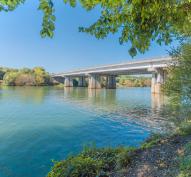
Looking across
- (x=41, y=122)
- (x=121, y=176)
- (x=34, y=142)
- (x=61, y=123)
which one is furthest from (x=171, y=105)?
(x=41, y=122)

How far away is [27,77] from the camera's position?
103 m

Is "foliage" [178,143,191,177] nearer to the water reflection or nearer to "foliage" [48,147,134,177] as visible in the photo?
"foliage" [48,147,134,177]

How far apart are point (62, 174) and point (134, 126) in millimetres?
11839

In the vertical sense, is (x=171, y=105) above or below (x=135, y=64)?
below

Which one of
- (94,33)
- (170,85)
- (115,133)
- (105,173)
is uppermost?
(94,33)

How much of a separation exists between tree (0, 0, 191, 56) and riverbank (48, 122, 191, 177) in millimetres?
3098

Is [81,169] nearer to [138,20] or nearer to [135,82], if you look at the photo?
[138,20]

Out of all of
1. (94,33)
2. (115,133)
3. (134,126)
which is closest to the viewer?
(94,33)

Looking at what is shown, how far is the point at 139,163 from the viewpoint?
6164mm

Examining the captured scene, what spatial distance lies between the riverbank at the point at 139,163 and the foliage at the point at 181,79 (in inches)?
149

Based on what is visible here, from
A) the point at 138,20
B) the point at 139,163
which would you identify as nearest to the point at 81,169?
the point at 139,163

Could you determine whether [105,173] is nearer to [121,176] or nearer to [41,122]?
[121,176]

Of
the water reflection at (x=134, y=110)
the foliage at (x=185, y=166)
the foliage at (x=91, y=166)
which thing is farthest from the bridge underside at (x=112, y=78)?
the foliage at (x=185, y=166)

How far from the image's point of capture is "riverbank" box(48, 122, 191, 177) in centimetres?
534
